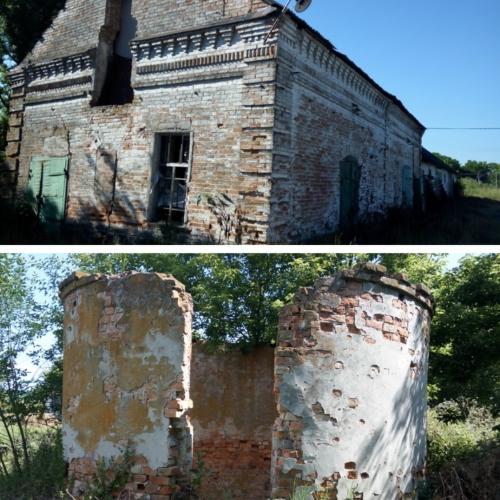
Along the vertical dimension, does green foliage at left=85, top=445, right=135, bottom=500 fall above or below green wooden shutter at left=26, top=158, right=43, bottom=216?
below

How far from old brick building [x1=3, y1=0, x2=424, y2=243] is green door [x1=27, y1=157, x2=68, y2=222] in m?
0.04

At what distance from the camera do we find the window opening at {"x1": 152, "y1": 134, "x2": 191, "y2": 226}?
9836mm

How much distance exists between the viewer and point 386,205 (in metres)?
15.3

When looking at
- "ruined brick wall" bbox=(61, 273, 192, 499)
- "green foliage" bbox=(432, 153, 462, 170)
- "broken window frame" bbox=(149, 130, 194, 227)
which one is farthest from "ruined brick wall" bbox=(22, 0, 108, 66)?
"green foliage" bbox=(432, 153, 462, 170)

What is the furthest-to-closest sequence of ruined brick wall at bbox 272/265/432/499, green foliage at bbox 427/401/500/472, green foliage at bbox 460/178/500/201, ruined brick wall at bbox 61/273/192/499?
green foliage at bbox 460/178/500/201 < green foliage at bbox 427/401/500/472 < ruined brick wall at bbox 61/273/192/499 < ruined brick wall at bbox 272/265/432/499

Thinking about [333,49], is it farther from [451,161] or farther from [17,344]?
[451,161]

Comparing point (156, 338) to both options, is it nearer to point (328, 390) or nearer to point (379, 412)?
point (328, 390)

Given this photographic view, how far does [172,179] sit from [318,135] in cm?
290

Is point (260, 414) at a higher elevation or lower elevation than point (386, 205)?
lower

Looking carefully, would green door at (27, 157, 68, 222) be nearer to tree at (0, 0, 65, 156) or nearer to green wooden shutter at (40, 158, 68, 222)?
green wooden shutter at (40, 158, 68, 222)

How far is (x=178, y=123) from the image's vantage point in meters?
9.75

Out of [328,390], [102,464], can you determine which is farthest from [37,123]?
[328,390]

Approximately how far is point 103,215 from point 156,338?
5.45m

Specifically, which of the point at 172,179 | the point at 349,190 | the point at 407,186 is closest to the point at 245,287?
the point at 172,179
